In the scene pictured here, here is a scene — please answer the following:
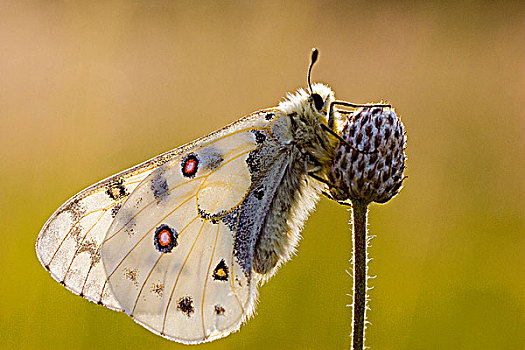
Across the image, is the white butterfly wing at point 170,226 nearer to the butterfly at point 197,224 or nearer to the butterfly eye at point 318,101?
the butterfly at point 197,224

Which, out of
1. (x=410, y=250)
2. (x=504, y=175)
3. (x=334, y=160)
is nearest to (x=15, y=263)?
(x=410, y=250)

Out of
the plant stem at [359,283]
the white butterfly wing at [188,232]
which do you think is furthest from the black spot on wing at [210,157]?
the plant stem at [359,283]

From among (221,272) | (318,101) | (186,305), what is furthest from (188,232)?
(318,101)

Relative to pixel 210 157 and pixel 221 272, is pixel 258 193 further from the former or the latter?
pixel 221 272

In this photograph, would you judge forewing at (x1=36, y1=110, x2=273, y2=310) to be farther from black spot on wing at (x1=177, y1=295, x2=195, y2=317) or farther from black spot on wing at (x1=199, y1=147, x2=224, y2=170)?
black spot on wing at (x1=177, y1=295, x2=195, y2=317)

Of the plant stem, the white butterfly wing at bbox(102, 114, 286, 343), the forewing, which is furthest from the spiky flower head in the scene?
the forewing

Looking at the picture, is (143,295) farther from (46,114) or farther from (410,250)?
(46,114)
